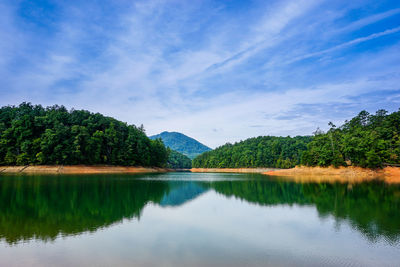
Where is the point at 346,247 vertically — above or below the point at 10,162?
below

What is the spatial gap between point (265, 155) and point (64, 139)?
254ft

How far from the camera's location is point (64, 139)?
6259cm

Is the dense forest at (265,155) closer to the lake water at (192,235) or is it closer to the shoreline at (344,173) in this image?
the shoreline at (344,173)

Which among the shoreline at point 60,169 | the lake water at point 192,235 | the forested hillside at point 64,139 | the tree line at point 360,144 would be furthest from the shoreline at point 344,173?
the forested hillside at point 64,139

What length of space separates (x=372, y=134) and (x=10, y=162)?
82.3 m

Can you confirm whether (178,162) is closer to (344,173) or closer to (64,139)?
(64,139)

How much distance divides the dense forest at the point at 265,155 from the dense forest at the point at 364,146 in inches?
1062

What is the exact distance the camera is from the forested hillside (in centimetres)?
5766

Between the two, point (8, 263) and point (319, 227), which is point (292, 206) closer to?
point (319, 227)

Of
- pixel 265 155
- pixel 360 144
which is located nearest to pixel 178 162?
pixel 265 155

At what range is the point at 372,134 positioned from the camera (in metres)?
60.8

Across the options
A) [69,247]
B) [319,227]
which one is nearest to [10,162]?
[69,247]

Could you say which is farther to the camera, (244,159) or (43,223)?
(244,159)

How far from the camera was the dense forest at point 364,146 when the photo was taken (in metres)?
55.5
